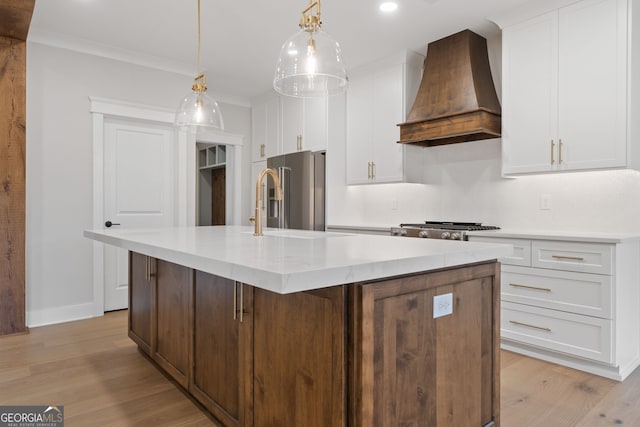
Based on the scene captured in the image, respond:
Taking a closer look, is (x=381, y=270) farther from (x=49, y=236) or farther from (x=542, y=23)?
(x=49, y=236)

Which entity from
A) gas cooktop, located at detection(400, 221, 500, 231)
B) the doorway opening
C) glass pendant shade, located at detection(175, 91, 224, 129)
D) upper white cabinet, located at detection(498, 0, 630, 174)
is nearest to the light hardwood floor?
gas cooktop, located at detection(400, 221, 500, 231)

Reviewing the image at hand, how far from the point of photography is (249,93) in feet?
18.0

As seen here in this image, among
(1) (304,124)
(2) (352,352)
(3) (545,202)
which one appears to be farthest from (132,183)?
(3) (545,202)

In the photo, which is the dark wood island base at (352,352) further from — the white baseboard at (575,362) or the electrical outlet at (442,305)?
the white baseboard at (575,362)

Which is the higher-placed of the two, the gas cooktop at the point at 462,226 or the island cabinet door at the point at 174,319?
the gas cooktop at the point at 462,226

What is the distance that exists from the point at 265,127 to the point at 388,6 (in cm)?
277

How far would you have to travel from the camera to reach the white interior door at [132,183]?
4.16 metres

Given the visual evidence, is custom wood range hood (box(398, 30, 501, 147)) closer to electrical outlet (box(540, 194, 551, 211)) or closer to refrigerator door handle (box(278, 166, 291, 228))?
electrical outlet (box(540, 194, 551, 211))

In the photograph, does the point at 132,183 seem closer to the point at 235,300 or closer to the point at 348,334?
the point at 235,300

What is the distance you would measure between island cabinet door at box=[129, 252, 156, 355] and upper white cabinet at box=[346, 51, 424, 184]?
242 centimetres

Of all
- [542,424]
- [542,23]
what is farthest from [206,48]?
[542,424]

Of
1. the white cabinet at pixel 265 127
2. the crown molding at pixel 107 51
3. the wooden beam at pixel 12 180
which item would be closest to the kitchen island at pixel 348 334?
the wooden beam at pixel 12 180

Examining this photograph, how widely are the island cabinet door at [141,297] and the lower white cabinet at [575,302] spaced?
2.39 m

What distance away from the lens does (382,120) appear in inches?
163
